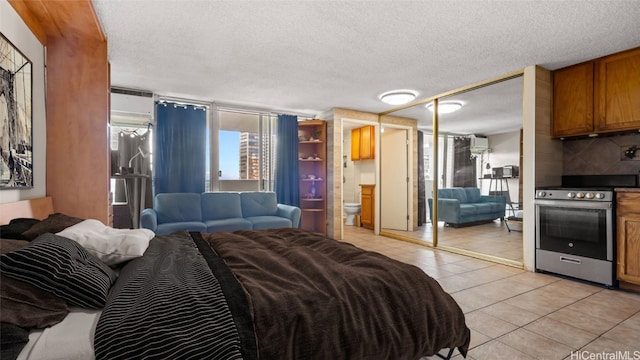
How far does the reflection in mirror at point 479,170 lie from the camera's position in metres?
4.13

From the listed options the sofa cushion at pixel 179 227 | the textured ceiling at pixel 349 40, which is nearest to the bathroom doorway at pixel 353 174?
the textured ceiling at pixel 349 40

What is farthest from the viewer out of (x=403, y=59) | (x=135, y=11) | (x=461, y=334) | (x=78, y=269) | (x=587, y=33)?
(x=403, y=59)

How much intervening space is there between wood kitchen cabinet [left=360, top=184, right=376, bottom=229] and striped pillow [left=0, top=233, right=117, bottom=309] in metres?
5.46

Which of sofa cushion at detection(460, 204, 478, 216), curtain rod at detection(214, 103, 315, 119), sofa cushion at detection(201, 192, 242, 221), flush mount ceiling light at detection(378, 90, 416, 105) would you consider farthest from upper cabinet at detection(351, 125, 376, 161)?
sofa cushion at detection(201, 192, 242, 221)

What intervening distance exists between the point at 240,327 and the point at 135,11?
2542mm

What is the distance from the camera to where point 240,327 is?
1.01 meters

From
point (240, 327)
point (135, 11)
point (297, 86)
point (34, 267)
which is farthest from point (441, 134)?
point (34, 267)

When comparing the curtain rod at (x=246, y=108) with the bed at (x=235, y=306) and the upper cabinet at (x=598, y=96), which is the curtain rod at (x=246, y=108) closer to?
the bed at (x=235, y=306)

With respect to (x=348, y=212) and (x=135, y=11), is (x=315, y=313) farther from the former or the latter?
(x=348, y=212)

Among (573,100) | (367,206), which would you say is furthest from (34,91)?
(367,206)

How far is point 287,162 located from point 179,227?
219 centimetres

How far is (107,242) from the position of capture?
1.50 metres

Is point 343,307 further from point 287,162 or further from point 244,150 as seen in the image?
point 244,150

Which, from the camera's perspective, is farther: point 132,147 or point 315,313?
point 132,147
